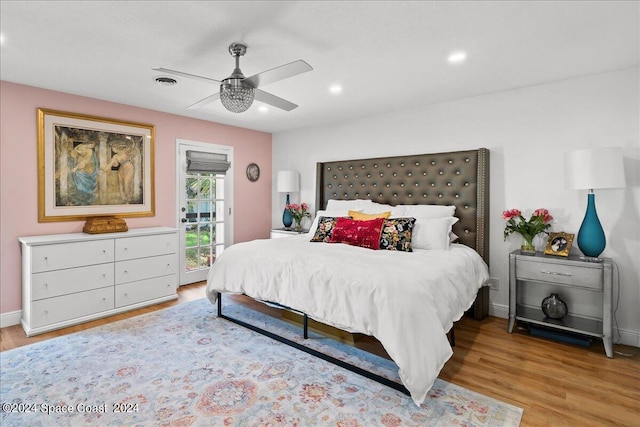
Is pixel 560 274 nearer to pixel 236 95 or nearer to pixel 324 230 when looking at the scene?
pixel 324 230

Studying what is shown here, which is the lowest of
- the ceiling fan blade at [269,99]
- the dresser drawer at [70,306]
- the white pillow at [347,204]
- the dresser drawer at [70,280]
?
the dresser drawer at [70,306]

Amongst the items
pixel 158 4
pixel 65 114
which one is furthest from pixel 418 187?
pixel 65 114

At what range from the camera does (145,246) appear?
12.5 ft

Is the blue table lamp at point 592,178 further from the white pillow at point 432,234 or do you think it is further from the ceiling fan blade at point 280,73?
the ceiling fan blade at point 280,73

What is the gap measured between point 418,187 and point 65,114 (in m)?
4.04

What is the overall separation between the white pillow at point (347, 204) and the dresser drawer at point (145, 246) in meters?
2.04

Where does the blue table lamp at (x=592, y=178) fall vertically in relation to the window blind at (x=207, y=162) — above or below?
below

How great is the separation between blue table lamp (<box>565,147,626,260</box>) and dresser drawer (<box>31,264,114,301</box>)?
15.0 feet

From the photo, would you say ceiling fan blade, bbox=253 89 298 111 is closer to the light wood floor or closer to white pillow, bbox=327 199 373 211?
white pillow, bbox=327 199 373 211

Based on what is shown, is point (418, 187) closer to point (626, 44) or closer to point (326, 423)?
point (626, 44)

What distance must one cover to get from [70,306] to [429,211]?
385 cm

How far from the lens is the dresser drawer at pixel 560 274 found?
8.77 ft

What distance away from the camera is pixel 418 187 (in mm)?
3998

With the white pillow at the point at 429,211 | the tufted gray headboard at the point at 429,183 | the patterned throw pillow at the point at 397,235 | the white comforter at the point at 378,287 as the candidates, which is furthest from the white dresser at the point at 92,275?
the white pillow at the point at 429,211
